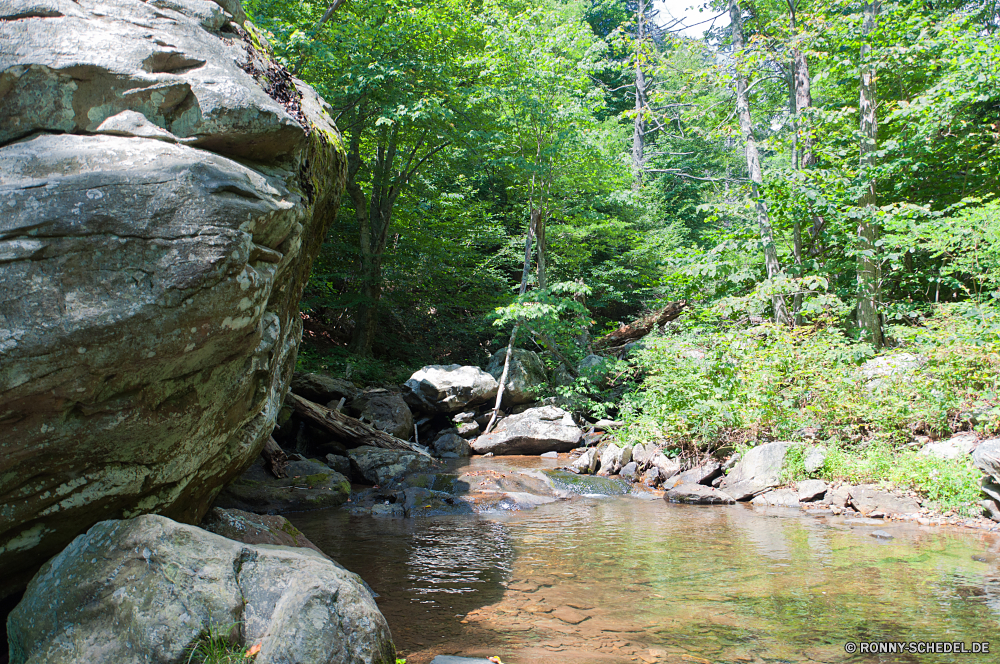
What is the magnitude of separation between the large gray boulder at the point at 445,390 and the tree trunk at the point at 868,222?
343 inches

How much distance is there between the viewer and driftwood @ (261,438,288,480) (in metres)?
8.94

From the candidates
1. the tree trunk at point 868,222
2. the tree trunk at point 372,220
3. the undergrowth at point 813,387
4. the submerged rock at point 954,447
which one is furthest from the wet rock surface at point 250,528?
the tree trunk at point 868,222

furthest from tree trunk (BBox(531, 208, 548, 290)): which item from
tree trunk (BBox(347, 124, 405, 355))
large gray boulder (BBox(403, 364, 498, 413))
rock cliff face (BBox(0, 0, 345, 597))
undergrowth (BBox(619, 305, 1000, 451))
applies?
rock cliff face (BBox(0, 0, 345, 597))

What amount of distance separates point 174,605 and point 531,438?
35.3 ft

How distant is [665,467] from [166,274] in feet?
30.3

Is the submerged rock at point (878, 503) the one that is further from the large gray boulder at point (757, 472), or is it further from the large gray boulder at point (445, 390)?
the large gray boulder at point (445, 390)

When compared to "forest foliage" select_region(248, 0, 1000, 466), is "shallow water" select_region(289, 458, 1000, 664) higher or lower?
lower

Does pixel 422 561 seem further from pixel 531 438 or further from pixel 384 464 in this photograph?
pixel 531 438

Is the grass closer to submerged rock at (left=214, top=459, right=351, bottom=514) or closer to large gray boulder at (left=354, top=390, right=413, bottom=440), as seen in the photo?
submerged rock at (left=214, top=459, right=351, bottom=514)

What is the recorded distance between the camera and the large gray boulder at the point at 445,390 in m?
14.3

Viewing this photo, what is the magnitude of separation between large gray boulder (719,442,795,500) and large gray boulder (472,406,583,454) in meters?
4.50

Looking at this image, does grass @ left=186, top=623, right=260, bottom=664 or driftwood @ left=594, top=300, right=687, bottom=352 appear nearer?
grass @ left=186, top=623, right=260, bottom=664

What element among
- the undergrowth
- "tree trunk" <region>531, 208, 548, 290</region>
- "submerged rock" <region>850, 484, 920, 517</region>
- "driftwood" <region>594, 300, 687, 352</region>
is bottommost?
"submerged rock" <region>850, 484, 920, 517</region>

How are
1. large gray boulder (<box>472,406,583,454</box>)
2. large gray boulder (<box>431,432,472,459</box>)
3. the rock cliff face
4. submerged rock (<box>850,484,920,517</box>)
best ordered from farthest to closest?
large gray boulder (<box>472,406,583,454</box>)
large gray boulder (<box>431,432,472,459</box>)
submerged rock (<box>850,484,920,517</box>)
the rock cliff face
